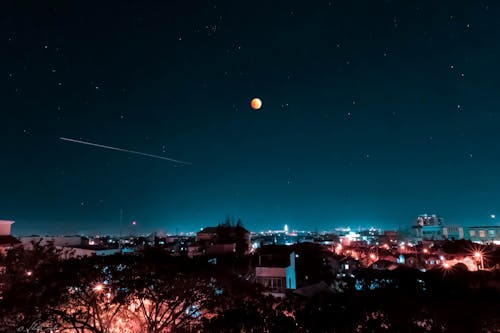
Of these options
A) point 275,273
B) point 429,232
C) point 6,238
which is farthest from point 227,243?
point 429,232

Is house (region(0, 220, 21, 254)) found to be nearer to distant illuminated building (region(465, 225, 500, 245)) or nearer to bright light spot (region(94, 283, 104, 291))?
bright light spot (region(94, 283, 104, 291))

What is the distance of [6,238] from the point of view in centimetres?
2662

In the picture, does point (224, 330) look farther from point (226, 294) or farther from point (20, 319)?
point (20, 319)

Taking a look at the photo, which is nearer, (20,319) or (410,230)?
(20,319)

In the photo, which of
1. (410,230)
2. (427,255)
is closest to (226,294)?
(427,255)

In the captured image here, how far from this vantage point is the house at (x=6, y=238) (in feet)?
82.8

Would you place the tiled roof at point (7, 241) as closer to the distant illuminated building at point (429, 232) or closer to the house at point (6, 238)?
the house at point (6, 238)

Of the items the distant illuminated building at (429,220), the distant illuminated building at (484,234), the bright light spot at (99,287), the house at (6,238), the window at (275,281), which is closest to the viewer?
the bright light spot at (99,287)

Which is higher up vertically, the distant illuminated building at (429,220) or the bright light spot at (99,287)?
the distant illuminated building at (429,220)

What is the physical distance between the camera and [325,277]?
3259cm

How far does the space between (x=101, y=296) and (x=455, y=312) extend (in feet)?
30.9

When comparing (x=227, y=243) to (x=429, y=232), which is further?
(x=429, y=232)

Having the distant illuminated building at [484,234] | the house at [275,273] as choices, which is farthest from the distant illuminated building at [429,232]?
the house at [275,273]

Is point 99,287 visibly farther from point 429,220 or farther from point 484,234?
point 429,220
